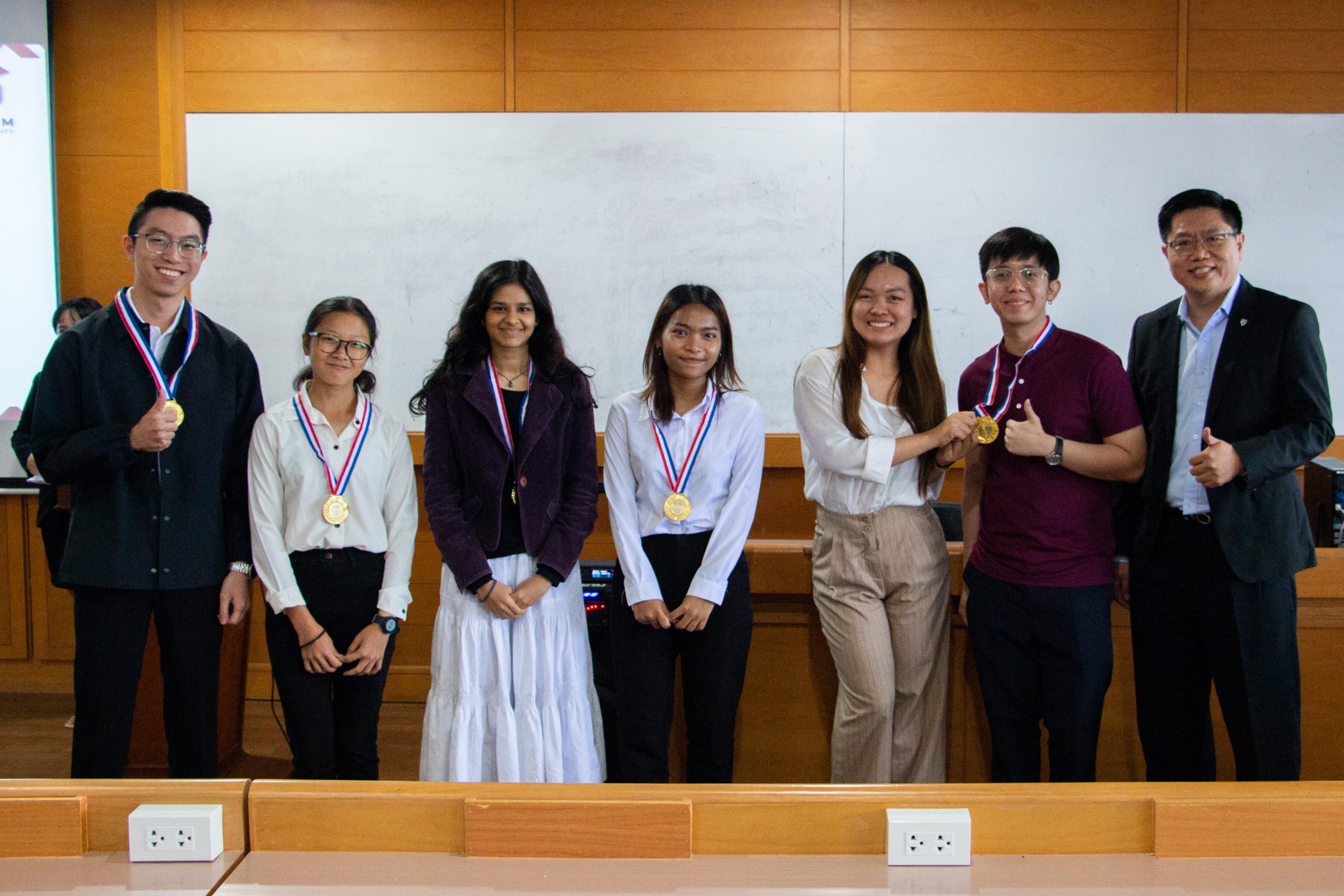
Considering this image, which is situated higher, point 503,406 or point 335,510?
point 503,406

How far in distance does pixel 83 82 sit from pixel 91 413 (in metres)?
2.84

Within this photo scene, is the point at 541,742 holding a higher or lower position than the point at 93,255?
lower

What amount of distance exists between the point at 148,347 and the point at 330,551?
2.15 feet

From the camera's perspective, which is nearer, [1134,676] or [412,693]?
[1134,676]

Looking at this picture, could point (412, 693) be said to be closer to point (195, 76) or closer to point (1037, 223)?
point (195, 76)

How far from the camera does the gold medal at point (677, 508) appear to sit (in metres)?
2.20

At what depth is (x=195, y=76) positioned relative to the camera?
4.14m

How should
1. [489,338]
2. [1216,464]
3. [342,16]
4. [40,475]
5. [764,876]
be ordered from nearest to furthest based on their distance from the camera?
[764,876] → [1216,464] → [40,475] → [489,338] → [342,16]

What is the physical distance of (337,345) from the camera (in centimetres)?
220

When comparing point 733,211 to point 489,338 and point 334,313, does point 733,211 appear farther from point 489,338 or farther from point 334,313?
point 334,313

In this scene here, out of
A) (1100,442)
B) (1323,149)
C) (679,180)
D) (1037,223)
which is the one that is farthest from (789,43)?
(1100,442)

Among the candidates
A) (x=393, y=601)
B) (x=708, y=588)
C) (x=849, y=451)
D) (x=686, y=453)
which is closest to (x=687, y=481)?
(x=686, y=453)

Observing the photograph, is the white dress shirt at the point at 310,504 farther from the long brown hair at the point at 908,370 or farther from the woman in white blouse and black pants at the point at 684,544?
the long brown hair at the point at 908,370

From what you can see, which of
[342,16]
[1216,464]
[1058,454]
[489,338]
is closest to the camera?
[1216,464]
